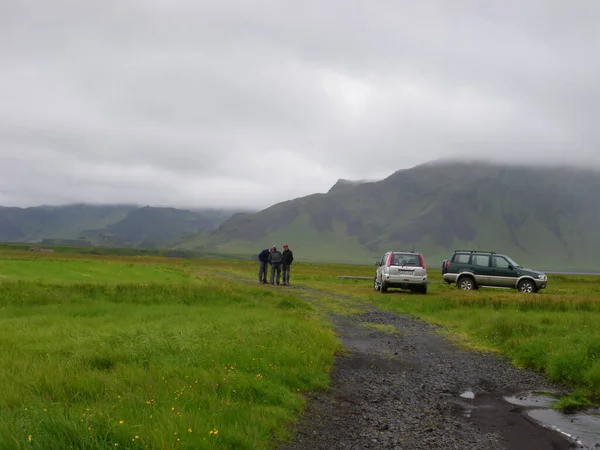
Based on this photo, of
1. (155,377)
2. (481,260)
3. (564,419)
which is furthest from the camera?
(481,260)

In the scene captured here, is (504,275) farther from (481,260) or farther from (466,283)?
(466,283)

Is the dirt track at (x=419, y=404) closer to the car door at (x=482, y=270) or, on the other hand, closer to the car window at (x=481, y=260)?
the car door at (x=482, y=270)

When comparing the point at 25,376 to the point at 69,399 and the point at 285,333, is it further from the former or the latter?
the point at 285,333

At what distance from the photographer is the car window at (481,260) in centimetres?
3538

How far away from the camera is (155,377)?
29.0ft

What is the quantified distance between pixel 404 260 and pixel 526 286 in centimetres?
894

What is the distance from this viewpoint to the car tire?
35344 millimetres

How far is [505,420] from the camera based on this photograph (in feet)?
29.5

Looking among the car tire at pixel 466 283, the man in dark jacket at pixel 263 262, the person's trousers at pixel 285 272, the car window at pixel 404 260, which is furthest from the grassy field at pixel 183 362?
the person's trousers at pixel 285 272

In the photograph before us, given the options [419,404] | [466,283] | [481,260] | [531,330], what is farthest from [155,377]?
[481,260]

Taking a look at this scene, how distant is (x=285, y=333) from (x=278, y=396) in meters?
5.20

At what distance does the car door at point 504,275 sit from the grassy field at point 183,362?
12133 mm

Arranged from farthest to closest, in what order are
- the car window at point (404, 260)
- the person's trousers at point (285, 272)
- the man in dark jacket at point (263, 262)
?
the person's trousers at point (285, 272) → the man in dark jacket at point (263, 262) → the car window at point (404, 260)

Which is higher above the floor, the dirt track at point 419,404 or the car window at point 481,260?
the car window at point 481,260
